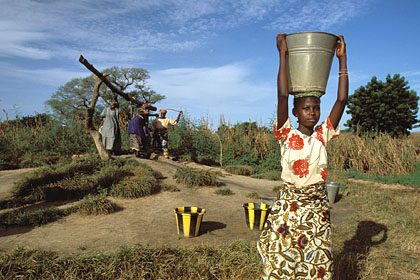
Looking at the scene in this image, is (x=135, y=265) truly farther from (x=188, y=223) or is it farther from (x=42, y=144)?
(x=42, y=144)

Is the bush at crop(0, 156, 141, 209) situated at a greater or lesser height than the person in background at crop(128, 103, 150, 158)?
lesser

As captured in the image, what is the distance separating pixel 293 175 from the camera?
1918mm

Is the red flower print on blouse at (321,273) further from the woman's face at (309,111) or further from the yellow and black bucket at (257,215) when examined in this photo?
the yellow and black bucket at (257,215)

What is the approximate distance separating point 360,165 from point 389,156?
1.09 m

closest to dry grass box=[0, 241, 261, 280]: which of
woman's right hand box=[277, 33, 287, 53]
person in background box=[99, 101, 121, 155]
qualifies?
woman's right hand box=[277, 33, 287, 53]

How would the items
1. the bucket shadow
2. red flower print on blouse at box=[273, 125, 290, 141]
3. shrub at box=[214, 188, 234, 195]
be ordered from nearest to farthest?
red flower print on blouse at box=[273, 125, 290, 141] → the bucket shadow → shrub at box=[214, 188, 234, 195]

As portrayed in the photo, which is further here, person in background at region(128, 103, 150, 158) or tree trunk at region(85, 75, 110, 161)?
person in background at region(128, 103, 150, 158)

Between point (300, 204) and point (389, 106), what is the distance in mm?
21048

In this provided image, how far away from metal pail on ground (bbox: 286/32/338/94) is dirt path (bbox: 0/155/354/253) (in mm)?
2657

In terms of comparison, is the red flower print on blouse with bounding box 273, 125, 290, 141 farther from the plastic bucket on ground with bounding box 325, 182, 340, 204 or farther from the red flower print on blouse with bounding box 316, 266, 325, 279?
the plastic bucket on ground with bounding box 325, 182, 340, 204

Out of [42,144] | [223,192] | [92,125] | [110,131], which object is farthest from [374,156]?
[42,144]

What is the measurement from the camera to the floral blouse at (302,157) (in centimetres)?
191

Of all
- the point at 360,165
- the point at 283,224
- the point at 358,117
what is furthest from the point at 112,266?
the point at 358,117

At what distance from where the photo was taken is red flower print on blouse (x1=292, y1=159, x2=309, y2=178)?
Answer: 1904 mm
